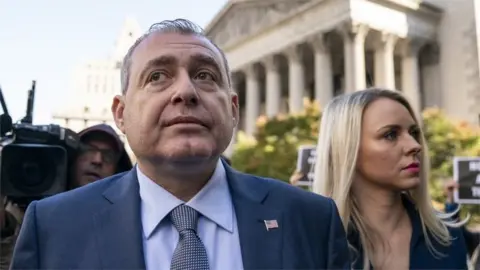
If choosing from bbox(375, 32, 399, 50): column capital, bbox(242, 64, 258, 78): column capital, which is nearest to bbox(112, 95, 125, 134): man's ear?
bbox(375, 32, 399, 50): column capital

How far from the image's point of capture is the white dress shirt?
1820 millimetres

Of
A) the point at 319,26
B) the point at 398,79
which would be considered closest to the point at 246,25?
the point at 319,26

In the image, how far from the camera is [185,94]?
1.77 meters

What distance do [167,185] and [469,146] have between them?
19.4 meters

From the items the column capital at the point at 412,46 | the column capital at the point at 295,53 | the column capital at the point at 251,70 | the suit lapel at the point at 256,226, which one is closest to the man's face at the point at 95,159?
the suit lapel at the point at 256,226

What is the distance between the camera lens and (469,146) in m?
19.3

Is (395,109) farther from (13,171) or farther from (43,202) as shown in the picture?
(13,171)

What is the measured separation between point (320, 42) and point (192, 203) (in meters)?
29.3

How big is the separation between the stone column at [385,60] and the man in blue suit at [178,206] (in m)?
28.7

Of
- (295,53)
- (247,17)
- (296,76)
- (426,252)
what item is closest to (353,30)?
(295,53)

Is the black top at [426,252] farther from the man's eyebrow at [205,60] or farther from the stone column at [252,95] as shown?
the stone column at [252,95]

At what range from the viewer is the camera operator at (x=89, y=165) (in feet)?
11.5

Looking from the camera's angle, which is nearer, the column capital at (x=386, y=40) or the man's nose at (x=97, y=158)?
the man's nose at (x=97, y=158)

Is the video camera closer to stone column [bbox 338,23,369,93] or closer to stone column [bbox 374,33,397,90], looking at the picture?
stone column [bbox 338,23,369,93]
